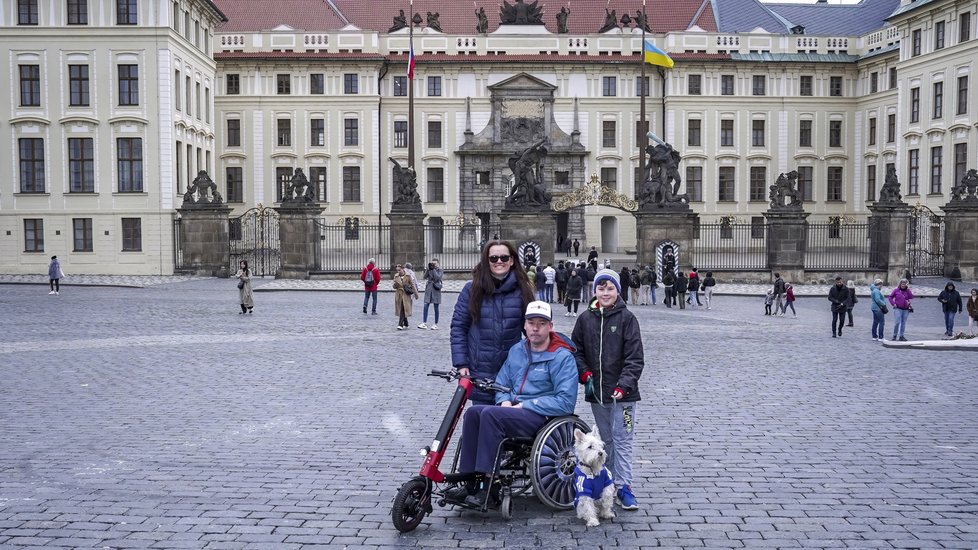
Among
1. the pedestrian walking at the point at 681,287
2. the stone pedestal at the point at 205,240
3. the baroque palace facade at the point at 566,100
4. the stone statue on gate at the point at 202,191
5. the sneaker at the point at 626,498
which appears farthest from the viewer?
the baroque palace facade at the point at 566,100

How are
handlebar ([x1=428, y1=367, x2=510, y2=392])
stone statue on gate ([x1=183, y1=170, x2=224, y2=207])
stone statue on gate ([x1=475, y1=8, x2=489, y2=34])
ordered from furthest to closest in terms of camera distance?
stone statue on gate ([x1=475, y1=8, x2=489, y2=34]) → stone statue on gate ([x1=183, y1=170, x2=224, y2=207]) → handlebar ([x1=428, y1=367, x2=510, y2=392])

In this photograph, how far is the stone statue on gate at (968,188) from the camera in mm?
37562

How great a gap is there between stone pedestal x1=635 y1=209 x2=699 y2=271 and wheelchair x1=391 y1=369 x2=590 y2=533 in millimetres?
28078

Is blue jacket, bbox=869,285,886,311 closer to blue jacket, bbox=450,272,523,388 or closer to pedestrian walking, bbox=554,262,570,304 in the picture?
pedestrian walking, bbox=554,262,570,304

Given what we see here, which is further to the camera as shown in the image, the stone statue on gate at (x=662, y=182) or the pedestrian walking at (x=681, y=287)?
the stone statue on gate at (x=662, y=182)

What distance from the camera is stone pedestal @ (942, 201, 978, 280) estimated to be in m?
37.6

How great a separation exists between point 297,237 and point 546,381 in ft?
101

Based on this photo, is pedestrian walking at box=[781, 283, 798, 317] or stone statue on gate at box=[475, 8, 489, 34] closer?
pedestrian walking at box=[781, 283, 798, 317]

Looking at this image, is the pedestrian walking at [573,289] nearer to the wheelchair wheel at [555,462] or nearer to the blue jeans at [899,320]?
the blue jeans at [899,320]

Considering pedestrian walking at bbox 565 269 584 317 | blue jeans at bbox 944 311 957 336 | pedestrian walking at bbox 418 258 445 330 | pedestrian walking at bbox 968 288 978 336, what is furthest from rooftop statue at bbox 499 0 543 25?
Result: pedestrian walking at bbox 968 288 978 336

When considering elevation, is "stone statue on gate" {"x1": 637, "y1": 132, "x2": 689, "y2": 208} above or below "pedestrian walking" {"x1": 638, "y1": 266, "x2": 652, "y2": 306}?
above

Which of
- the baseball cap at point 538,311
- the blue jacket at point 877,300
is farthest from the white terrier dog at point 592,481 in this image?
the blue jacket at point 877,300

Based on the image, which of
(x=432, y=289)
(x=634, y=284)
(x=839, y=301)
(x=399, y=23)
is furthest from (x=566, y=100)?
(x=839, y=301)

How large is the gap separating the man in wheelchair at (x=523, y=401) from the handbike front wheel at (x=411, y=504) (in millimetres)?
255
